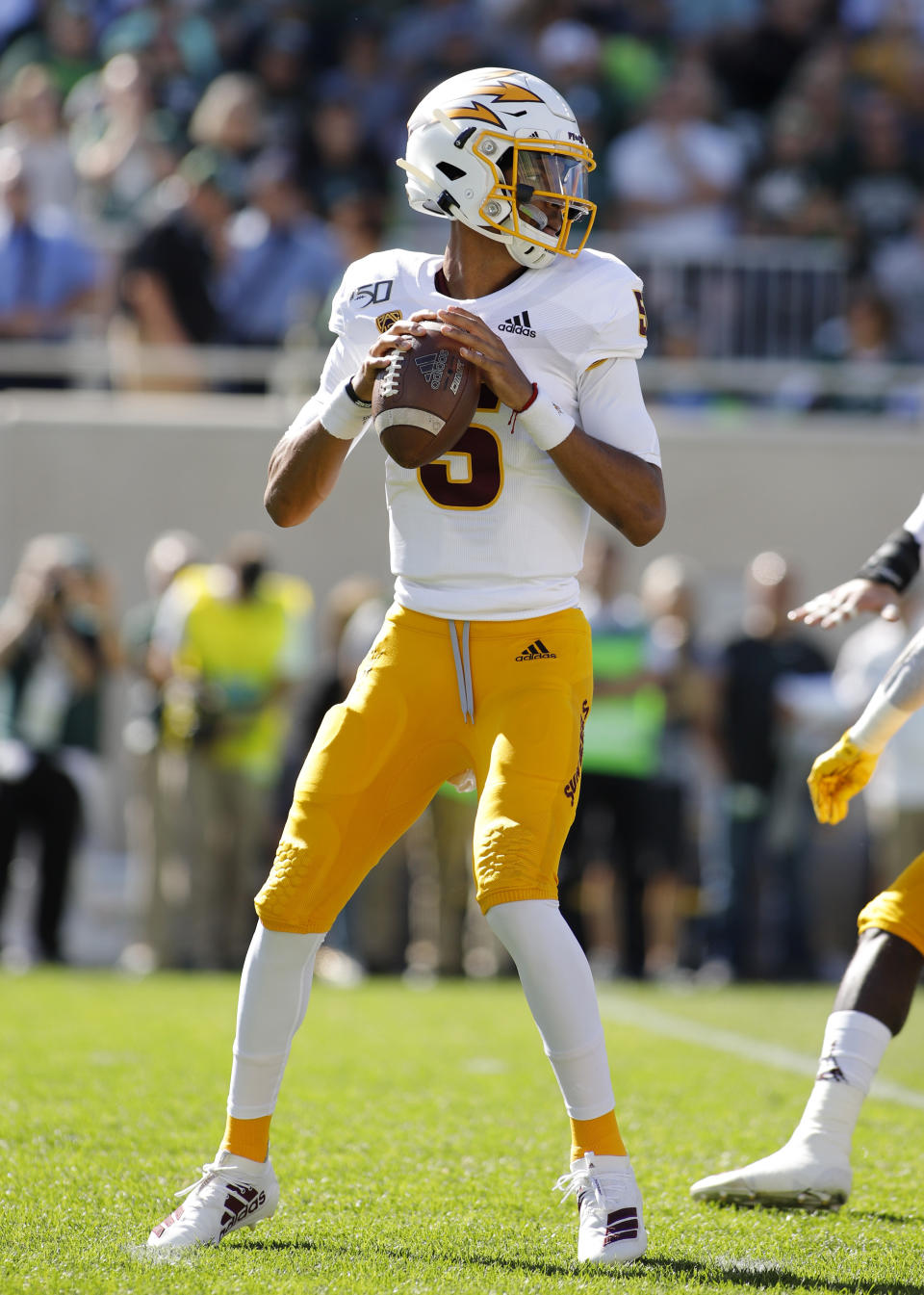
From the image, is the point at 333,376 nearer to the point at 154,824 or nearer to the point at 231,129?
the point at 154,824

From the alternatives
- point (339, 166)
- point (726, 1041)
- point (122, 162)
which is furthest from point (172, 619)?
point (339, 166)

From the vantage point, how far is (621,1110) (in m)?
4.68

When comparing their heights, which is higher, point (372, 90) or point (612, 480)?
point (372, 90)

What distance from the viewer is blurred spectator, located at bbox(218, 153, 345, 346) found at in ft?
34.6

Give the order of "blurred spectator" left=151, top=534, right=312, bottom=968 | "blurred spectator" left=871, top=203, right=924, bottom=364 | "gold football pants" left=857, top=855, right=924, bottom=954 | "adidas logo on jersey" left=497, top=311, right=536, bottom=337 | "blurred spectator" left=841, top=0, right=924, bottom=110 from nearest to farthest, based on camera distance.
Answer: "adidas logo on jersey" left=497, top=311, right=536, bottom=337 → "gold football pants" left=857, top=855, right=924, bottom=954 → "blurred spectator" left=151, top=534, right=312, bottom=968 → "blurred spectator" left=871, top=203, right=924, bottom=364 → "blurred spectator" left=841, top=0, right=924, bottom=110

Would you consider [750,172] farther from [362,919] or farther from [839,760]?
[839,760]

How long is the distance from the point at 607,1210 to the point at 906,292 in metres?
9.10

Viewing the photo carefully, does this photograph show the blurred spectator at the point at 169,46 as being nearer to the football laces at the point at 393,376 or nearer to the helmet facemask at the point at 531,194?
the helmet facemask at the point at 531,194

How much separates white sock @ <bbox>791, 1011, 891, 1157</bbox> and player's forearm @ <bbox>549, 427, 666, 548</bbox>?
3.70ft

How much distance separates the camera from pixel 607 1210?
3.14 m

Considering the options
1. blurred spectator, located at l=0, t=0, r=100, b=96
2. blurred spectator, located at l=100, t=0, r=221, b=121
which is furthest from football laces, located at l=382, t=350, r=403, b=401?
blurred spectator, located at l=0, t=0, r=100, b=96

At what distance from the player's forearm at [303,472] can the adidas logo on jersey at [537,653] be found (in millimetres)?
489

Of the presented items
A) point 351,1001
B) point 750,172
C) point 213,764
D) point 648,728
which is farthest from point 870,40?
point 351,1001

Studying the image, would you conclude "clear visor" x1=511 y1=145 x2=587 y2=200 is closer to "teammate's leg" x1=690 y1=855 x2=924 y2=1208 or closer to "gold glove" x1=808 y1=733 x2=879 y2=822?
"gold glove" x1=808 y1=733 x2=879 y2=822
